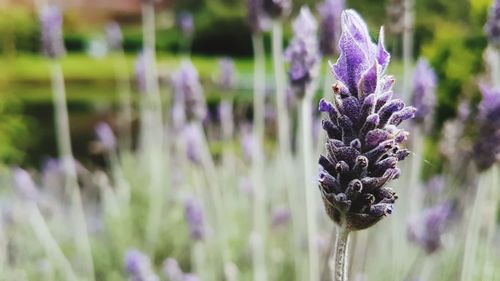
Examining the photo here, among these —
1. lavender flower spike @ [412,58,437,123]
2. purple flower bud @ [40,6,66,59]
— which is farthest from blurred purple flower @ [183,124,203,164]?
lavender flower spike @ [412,58,437,123]

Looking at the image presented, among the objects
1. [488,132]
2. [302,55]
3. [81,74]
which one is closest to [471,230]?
[488,132]

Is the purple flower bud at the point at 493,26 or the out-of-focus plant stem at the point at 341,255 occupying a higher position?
the purple flower bud at the point at 493,26

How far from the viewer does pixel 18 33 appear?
1814cm

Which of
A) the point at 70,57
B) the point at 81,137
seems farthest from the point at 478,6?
the point at 70,57

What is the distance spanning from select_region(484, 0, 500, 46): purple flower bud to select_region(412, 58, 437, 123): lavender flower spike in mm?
365

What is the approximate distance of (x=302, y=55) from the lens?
79.9 inches

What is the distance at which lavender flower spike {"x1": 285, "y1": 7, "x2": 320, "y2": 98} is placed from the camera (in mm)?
2010

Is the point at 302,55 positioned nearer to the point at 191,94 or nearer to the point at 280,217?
the point at 191,94

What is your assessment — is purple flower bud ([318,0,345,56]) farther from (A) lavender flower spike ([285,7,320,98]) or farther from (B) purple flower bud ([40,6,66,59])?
(B) purple flower bud ([40,6,66,59])

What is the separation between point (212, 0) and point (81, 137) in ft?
37.0

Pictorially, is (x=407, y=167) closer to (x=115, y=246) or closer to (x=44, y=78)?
(x=115, y=246)

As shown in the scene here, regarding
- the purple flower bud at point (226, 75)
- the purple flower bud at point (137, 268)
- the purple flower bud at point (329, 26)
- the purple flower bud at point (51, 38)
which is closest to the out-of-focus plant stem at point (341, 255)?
the purple flower bud at point (137, 268)

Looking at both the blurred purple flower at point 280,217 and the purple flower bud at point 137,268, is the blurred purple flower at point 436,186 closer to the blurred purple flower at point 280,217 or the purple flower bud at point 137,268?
the blurred purple flower at point 280,217

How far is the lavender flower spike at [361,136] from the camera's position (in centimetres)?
104
